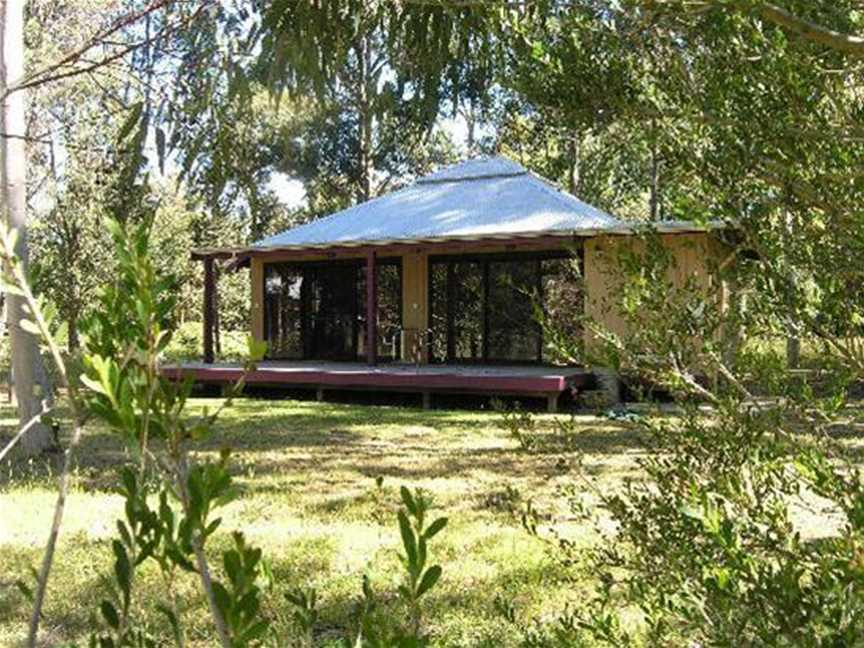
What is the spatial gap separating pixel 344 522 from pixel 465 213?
38.2 feet

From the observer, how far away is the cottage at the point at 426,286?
14.8m

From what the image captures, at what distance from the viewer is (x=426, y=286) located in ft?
57.1

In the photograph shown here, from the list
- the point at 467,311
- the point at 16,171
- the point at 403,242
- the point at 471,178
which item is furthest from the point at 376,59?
the point at 471,178

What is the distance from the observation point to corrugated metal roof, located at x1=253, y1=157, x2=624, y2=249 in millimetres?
15445

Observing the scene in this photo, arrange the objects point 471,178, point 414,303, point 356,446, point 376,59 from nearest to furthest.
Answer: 1. point 376,59
2. point 356,446
3. point 414,303
4. point 471,178

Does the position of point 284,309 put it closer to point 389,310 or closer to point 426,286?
point 389,310

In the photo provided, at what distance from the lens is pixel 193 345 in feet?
82.7

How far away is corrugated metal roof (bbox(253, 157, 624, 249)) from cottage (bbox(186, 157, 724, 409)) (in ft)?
0.13

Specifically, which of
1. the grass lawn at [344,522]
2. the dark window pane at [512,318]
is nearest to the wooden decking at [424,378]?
the dark window pane at [512,318]

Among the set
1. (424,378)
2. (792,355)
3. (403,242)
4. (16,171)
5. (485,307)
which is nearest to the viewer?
(792,355)

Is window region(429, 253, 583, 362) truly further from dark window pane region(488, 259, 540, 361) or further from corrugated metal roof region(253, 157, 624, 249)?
corrugated metal roof region(253, 157, 624, 249)

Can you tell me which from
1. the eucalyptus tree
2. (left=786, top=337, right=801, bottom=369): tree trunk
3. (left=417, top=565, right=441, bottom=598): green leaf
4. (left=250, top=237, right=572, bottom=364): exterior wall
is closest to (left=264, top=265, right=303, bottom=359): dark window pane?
(left=250, top=237, right=572, bottom=364): exterior wall

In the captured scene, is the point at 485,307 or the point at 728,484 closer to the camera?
the point at 728,484

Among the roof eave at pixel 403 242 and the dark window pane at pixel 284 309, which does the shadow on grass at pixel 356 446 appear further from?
the dark window pane at pixel 284 309
